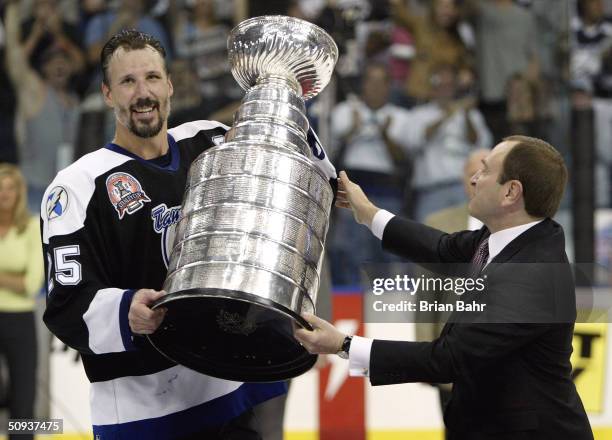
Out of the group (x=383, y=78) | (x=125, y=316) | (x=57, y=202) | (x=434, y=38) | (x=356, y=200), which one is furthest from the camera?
(x=434, y=38)

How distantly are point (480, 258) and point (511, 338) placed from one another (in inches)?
11.4

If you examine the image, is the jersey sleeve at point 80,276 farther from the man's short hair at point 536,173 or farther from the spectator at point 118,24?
the spectator at point 118,24

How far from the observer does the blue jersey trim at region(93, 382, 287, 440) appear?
8.24 feet

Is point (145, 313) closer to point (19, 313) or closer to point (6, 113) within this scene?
point (19, 313)

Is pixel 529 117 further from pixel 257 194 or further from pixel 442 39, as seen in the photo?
pixel 257 194

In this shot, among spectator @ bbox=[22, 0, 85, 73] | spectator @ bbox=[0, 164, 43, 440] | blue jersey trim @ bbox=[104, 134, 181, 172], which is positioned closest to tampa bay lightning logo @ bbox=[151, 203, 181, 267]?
blue jersey trim @ bbox=[104, 134, 181, 172]

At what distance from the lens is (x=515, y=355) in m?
2.32

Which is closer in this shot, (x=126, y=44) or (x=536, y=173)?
(x=536, y=173)

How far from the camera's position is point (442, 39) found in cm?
567

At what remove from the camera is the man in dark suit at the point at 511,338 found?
226 cm

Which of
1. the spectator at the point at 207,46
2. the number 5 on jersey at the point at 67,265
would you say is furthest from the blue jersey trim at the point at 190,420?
the spectator at the point at 207,46

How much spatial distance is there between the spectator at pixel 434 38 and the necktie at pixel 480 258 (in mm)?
3168

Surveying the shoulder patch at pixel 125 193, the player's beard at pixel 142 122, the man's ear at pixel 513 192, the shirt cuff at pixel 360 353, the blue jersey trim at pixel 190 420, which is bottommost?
the blue jersey trim at pixel 190 420

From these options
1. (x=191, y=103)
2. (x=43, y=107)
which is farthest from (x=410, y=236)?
(x=43, y=107)
